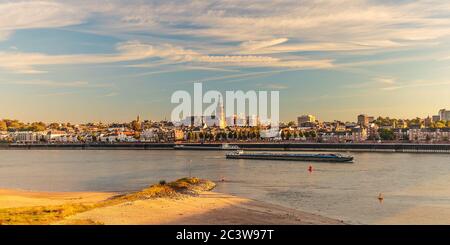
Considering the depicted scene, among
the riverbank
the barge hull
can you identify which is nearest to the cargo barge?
the barge hull

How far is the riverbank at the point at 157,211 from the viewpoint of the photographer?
16148 millimetres

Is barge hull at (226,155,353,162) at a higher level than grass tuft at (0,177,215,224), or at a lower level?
lower

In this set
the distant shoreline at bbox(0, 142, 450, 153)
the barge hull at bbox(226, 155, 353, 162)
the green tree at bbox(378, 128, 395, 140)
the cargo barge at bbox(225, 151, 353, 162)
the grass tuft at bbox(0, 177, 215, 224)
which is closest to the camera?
the grass tuft at bbox(0, 177, 215, 224)

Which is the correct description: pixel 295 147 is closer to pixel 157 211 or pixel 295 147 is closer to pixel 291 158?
pixel 291 158

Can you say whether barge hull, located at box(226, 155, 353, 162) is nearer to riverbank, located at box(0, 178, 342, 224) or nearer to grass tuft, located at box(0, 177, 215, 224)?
grass tuft, located at box(0, 177, 215, 224)

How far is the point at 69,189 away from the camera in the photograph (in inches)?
1212

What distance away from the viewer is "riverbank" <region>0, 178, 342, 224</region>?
16.1 metres

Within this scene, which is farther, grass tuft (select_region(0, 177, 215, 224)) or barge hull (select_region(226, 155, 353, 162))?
barge hull (select_region(226, 155, 353, 162))

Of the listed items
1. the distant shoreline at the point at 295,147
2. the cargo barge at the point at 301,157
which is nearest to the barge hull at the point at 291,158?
the cargo barge at the point at 301,157

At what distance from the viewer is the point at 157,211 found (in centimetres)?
1861

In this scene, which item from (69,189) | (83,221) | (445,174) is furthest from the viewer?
(445,174)
